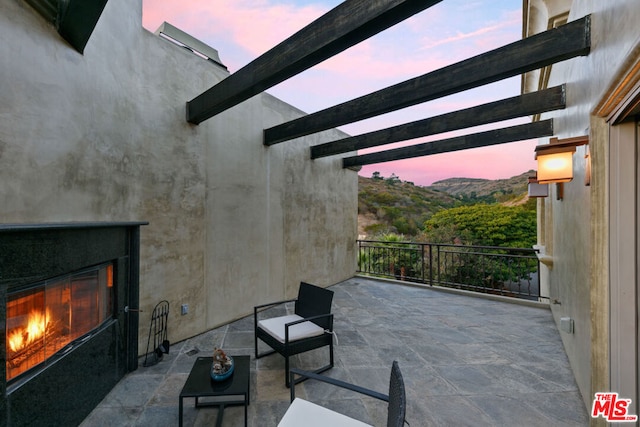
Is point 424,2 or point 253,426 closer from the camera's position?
point 424,2

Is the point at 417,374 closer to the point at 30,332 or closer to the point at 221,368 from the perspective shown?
the point at 221,368

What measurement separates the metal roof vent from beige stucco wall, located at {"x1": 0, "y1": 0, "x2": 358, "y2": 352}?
0.30m

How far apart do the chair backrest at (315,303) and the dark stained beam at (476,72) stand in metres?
2.24

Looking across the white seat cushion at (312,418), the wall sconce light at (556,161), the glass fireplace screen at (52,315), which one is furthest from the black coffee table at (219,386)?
the wall sconce light at (556,161)

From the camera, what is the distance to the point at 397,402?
47.5 inches

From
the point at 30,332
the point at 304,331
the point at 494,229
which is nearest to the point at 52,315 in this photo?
the point at 30,332

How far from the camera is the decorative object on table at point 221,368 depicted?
193 cm

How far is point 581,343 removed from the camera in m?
2.27

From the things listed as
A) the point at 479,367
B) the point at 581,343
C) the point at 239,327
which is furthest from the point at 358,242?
the point at 581,343

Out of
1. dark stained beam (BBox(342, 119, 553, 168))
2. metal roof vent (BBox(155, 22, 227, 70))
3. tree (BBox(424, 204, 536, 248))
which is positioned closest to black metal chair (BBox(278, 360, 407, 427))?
dark stained beam (BBox(342, 119, 553, 168))

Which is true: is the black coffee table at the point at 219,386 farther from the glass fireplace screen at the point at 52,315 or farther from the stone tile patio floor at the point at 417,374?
the glass fireplace screen at the point at 52,315

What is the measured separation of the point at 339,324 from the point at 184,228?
250 cm

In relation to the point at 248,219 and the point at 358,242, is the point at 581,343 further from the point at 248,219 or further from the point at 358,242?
the point at 358,242

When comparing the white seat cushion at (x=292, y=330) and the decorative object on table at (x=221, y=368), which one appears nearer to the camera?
the decorative object on table at (x=221, y=368)
